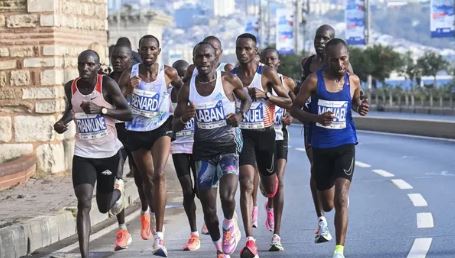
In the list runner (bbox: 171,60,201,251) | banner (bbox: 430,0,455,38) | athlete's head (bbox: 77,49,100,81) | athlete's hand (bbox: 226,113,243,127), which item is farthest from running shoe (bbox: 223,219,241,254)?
banner (bbox: 430,0,455,38)

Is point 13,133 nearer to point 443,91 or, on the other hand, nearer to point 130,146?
point 130,146

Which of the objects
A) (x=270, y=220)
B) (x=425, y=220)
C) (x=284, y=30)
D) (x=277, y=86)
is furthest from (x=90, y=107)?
(x=284, y=30)

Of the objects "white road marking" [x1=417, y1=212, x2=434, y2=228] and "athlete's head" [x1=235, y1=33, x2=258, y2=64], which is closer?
"athlete's head" [x1=235, y1=33, x2=258, y2=64]

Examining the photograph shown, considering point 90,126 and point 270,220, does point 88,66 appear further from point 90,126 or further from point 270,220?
point 270,220

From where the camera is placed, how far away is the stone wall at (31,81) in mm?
19734

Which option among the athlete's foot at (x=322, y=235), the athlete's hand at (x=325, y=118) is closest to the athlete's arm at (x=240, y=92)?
the athlete's hand at (x=325, y=118)

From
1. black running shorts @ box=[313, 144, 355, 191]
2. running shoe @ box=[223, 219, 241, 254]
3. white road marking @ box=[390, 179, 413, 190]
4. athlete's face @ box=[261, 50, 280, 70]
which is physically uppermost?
athlete's face @ box=[261, 50, 280, 70]

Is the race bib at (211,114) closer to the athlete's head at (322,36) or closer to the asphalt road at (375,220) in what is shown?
the asphalt road at (375,220)

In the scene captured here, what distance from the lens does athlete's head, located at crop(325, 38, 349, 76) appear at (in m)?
10.2

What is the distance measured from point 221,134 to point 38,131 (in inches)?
386

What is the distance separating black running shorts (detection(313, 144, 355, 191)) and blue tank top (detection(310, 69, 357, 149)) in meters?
0.05

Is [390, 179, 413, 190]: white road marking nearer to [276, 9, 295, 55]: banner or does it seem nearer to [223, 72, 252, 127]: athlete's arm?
[223, 72, 252, 127]: athlete's arm

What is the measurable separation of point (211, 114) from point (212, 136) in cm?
19

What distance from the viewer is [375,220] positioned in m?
13.8
